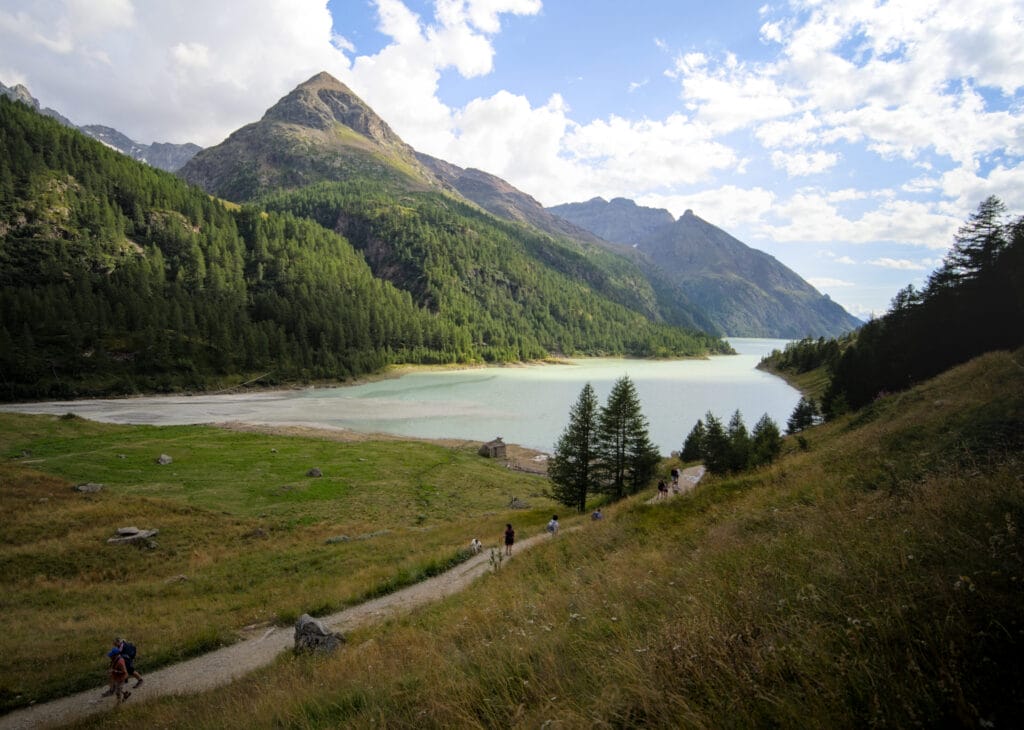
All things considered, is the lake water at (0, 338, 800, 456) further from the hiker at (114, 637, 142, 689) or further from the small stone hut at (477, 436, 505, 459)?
the hiker at (114, 637, 142, 689)

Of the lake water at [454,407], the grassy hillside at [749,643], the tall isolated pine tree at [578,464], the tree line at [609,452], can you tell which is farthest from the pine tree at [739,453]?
the lake water at [454,407]

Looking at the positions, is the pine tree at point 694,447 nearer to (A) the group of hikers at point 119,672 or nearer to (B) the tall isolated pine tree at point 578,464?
(B) the tall isolated pine tree at point 578,464

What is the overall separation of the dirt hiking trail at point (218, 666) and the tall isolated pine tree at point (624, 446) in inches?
768

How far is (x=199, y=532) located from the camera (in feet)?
98.2

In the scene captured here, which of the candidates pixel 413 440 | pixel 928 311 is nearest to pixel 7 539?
pixel 413 440

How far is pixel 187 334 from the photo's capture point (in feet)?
387

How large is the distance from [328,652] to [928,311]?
5326 cm

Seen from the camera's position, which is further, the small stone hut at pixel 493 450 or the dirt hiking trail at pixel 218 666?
the small stone hut at pixel 493 450

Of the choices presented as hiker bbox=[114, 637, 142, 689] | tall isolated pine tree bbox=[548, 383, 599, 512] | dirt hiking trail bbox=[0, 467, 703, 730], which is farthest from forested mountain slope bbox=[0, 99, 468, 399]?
hiker bbox=[114, 637, 142, 689]

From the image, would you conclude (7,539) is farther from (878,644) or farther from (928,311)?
(928,311)

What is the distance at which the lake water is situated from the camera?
7425 cm

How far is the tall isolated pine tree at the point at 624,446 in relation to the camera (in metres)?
36.0

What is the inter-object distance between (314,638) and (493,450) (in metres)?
48.3

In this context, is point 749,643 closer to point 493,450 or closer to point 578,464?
point 578,464
